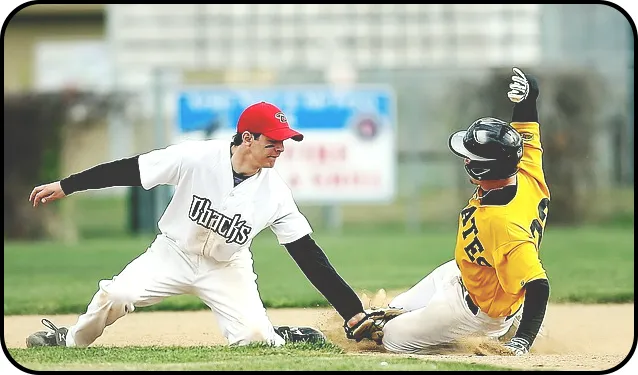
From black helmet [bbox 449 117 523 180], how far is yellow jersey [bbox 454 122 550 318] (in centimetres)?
12

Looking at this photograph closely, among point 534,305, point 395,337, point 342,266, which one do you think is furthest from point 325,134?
point 534,305

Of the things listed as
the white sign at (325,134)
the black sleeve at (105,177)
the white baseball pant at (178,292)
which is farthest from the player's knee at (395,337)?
the white sign at (325,134)

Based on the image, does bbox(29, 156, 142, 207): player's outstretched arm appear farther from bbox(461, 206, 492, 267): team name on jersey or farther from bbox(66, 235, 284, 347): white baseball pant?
bbox(461, 206, 492, 267): team name on jersey

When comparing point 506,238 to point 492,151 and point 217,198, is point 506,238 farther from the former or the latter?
point 217,198

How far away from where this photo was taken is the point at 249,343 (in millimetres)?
5539

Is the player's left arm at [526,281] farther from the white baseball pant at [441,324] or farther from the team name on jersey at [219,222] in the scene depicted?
the team name on jersey at [219,222]

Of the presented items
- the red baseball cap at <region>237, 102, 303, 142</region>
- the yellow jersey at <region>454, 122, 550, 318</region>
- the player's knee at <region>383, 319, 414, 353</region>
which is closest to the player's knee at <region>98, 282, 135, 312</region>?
the red baseball cap at <region>237, 102, 303, 142</region>

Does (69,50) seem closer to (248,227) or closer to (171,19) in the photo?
(171,19)

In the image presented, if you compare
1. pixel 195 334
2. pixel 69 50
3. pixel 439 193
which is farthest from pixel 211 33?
pixel 195 334

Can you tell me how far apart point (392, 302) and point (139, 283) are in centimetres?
150

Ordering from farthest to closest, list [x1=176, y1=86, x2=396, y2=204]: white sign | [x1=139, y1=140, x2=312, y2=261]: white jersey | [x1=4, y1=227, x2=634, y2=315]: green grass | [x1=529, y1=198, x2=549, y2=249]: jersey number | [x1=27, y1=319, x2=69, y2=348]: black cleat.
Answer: [x1=176, y1=86, x2=396, y2=204]: white sign
[x1=4, y1=227, x2=634, y2=315]: green grass
[x1=27, y1=319, x2=69, y2=348]: black cleat
[x1=139, y1=140, x2=312, y2=261]: white jersey
[x1=529, y1=198, x2=549, y2=249]: jersey number

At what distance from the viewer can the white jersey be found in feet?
17.7

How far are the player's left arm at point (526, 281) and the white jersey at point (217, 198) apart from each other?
1.09m

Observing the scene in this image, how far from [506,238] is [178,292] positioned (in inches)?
72.5
